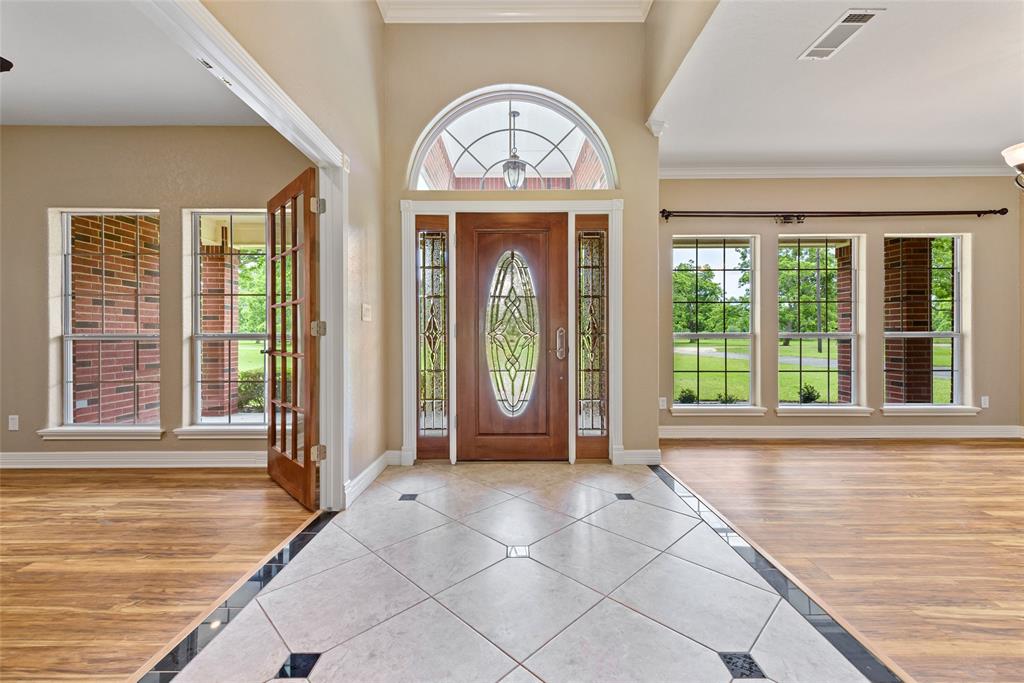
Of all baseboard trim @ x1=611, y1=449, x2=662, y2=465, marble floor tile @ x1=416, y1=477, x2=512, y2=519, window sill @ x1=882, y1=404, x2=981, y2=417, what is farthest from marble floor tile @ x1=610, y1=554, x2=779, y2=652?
window sill @ x1=882, y1=404, x2=981, y2=417

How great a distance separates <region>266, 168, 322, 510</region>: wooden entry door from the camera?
8.63 ft

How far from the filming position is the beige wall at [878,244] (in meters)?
4.55

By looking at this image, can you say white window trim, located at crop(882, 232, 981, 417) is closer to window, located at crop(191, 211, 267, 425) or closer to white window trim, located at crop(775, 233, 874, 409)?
white window trim, located at crop(775, 233, 874, 409)

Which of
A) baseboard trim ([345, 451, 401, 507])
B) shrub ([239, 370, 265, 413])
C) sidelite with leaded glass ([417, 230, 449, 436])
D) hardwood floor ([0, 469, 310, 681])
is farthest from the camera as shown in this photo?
shrub ([239, 370, 265, 413])

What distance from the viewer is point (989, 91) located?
3.15 meters

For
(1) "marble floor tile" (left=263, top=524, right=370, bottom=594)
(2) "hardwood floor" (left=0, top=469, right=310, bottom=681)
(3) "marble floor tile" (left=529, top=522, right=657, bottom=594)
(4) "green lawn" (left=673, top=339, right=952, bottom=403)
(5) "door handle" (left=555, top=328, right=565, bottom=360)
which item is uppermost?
(5) "door handle" (left=555, top=328, right=565, bottom=360)

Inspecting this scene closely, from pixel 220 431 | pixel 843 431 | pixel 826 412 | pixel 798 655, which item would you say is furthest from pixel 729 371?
pixel 220 431

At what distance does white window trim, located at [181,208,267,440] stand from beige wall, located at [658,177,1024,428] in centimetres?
400

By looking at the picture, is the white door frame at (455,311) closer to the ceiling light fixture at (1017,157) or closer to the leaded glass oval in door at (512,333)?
the leaded glass oval in door at (512,333)

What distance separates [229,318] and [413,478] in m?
2.23

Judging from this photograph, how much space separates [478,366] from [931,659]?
9.33 feet

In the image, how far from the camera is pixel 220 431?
11.9 ft

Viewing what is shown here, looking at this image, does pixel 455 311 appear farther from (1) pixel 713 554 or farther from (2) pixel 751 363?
(2) pixel 751 363

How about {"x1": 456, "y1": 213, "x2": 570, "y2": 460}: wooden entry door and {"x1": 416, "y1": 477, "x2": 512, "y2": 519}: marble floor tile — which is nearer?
{"x1": 416, "y1": 477, "x2": 512, "y2": 519}: marble floor tile
